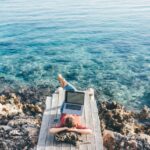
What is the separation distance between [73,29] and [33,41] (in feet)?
27.6

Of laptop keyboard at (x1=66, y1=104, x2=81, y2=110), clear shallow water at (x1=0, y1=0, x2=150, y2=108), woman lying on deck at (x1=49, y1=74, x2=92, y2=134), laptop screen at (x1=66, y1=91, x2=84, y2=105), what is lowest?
clear shallow water at (x1=0, y1=0, x2=150, y2=108)

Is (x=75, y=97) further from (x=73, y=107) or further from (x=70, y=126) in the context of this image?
(x=70, y=126)

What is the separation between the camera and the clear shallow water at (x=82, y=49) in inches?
1031

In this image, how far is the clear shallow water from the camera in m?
26.2

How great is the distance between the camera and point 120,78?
27016 millimetres

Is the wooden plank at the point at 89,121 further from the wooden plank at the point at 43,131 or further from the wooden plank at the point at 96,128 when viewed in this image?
the wooden plank at the point at 43,131

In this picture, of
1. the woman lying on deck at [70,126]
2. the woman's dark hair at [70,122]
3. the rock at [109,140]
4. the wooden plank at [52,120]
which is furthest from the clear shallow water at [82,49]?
the woman's dark hair at [70,122]

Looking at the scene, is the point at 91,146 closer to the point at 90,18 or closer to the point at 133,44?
the point at 133,44

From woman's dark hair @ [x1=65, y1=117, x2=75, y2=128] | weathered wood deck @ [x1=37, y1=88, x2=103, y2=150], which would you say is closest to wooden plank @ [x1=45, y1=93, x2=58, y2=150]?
weathered wood deck @ [x1=37, y1=88, x2=103, y2=150]

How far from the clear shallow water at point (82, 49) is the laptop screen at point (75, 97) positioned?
877 centimetres

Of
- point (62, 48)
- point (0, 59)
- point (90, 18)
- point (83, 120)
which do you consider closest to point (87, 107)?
point (83, 120)

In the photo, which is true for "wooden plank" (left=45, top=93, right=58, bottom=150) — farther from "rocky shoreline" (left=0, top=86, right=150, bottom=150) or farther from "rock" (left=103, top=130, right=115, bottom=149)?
"rock" (left=103, top=130, right=115, bottom=149)

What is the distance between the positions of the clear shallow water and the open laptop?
344 inches

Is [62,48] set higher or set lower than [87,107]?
lower
